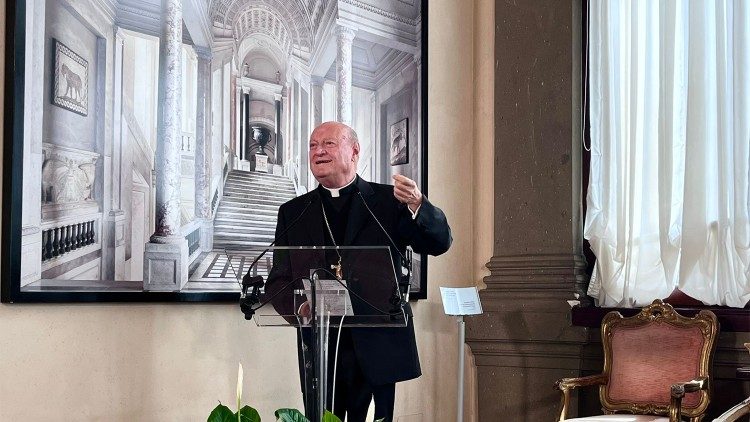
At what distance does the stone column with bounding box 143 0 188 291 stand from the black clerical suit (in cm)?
63

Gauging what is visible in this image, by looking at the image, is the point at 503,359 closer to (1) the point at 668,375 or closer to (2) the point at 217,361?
(1) the point at 668,375

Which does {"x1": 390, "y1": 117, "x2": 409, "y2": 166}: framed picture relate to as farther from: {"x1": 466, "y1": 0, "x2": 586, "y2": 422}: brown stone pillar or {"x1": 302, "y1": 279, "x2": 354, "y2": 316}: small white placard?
{"x1": 302, "y1": 279, "x2": 354, "y2": 316}: small white placard

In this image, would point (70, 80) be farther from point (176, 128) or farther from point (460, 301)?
point (460, 301)

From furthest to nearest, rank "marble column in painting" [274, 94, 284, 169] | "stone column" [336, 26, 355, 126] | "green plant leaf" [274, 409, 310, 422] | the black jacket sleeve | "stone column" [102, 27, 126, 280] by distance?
"stone column" [336, 26, 355, 126]
"marble column in painting" [274, 94, 284, 169]
"stone column" [102, 27, 126, 280]
the black jacket sleeve
"green plant leaf" [274, 409, 310, 422]

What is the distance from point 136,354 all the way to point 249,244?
0.91 meters

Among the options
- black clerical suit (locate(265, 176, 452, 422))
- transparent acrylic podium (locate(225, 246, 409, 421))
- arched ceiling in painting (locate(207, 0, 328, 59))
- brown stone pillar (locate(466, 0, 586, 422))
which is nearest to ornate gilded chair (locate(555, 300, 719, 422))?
brown stone pillar (locate(466, 0, 586, 422))

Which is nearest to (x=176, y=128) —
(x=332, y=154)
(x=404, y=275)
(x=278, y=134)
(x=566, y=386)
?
(x=278, y=134)

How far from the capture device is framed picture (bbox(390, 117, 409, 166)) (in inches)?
229

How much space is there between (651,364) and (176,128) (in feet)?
9.13

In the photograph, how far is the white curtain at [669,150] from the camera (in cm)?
487

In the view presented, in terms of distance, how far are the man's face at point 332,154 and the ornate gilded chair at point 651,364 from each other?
1745 mm

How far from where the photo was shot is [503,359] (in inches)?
228

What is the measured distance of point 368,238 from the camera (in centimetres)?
414

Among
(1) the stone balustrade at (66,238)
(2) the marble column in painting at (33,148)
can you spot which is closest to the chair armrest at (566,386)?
(1) the stone balustrade at (66,238)
